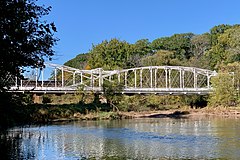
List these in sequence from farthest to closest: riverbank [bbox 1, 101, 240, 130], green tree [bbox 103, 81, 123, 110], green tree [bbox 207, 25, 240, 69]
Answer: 1. green tree [bbox 207, 25, 240, 69]
2. green tree [bbox 103, 81, 123, 110]
3. riverbank [bbox 1, 101, 240, 130]

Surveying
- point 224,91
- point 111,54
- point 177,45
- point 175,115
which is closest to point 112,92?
point 175,115

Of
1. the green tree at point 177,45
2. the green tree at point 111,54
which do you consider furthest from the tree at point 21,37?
the green tree at point 177,45

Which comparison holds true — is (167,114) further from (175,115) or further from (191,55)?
(191,55)

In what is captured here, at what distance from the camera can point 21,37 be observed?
1026cm

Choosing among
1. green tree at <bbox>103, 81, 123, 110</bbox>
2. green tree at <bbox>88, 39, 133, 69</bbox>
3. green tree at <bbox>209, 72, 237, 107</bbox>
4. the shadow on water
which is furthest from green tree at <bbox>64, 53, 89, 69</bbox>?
green tree at <bbox>209, 72, 237, 107</bbox>

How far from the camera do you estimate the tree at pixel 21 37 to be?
9.99 m

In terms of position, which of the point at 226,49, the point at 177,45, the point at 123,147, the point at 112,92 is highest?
the point at 177,45

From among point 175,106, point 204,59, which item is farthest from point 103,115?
point 204,59

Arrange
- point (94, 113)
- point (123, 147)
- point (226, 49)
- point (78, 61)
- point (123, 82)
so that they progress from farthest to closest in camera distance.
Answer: point (78, 61) < point (226, 49) < point (123, 82) < point (94, 113) < point (123, 147)

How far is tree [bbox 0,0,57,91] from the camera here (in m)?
9.99

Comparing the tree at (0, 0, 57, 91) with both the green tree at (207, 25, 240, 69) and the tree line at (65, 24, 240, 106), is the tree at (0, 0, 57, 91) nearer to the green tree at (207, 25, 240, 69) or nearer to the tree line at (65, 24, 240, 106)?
the tree line at (65, 24, 240, 106)

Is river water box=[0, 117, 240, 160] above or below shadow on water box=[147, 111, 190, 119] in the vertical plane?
below

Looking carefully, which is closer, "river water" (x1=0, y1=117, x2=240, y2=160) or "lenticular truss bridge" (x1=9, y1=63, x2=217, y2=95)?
"river water" (x1=0, y1=117, x2=240, y2=160)

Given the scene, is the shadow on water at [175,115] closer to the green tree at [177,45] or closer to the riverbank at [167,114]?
the riverbank at [167,114]
